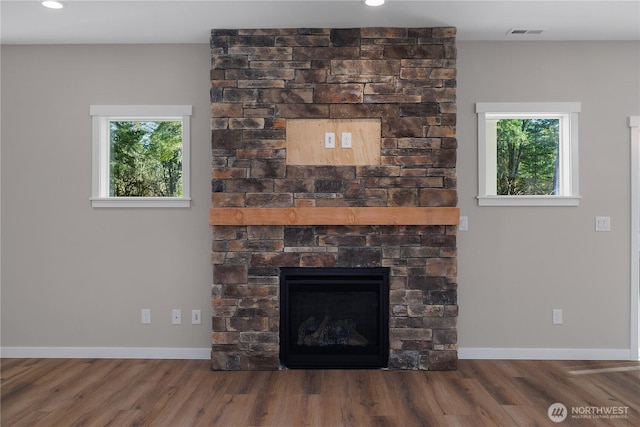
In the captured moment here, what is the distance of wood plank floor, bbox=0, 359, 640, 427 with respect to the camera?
2752 mm

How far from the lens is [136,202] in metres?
3.95

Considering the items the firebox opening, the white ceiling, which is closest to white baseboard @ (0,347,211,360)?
the firebox opening

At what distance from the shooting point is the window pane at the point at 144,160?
4090 millimetres

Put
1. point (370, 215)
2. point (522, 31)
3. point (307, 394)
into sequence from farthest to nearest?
point (522, 31) < point (370, 215) < point (307, 394)

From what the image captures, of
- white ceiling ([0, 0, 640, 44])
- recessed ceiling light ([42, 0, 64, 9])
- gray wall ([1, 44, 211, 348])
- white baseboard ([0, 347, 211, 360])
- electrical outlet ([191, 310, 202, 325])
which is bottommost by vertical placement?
white baseboard ([0, 347, 211, 360])

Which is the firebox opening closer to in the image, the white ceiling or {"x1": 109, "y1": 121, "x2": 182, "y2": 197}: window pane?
{"x1": 109, "y1": 121, "x2": 182, "y2": 197}: window pane

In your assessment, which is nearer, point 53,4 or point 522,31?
point 53,4

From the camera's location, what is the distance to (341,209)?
11.7 feet

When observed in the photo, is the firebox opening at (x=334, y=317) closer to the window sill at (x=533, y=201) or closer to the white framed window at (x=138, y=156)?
the window sill at (x=533, y=201)

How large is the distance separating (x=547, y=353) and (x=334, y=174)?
2.36 m

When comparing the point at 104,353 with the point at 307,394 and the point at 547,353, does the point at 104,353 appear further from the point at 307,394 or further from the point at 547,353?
the point at 547,353

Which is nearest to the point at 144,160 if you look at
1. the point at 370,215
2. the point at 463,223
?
the point at 370,215

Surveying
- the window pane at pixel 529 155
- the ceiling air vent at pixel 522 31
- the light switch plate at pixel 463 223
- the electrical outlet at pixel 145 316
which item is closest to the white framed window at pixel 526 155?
the window pane at pixel 529 155

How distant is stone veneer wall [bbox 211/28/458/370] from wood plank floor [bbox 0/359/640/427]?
29 cm
